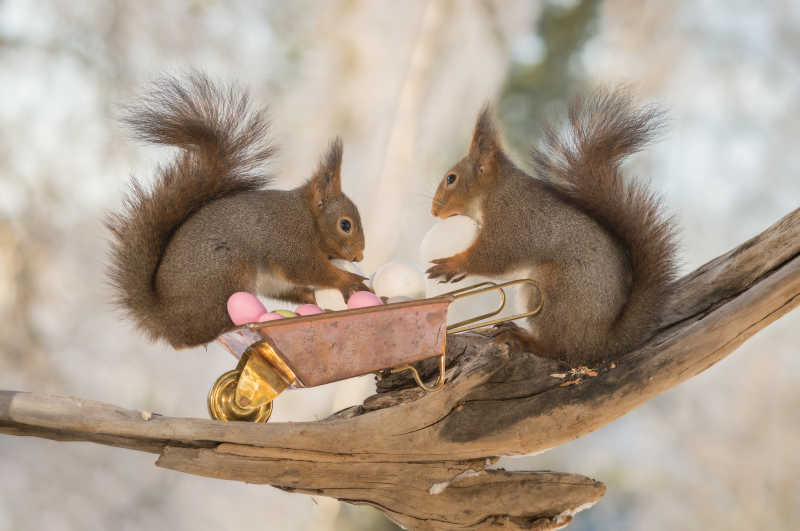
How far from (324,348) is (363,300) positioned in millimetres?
128

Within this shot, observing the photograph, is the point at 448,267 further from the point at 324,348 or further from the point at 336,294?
the point at 324,348

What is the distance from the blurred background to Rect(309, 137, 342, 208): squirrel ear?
62cm

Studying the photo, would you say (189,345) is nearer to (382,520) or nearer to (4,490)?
(4,490)

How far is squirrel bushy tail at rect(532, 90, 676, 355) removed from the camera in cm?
129

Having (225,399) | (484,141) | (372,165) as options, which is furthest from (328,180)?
(372,165)

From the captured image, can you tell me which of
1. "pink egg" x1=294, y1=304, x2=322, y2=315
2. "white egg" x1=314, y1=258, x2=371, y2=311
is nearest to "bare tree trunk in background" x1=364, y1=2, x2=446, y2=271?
"white egg" x1=314, y1=258, x2=371, y2=311

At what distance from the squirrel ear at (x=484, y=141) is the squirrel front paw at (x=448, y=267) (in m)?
0.19

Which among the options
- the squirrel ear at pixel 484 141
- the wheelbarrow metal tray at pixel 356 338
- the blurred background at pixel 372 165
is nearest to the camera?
the wheelbarrow metal tray at pixel 356 338

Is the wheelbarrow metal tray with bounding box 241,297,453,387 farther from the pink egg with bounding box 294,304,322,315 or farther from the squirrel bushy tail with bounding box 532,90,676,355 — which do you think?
the squirrel bushy tail with bounding box 532,90,676,355

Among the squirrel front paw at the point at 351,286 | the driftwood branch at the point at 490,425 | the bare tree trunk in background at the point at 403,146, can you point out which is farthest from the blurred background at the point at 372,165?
the driftwood branch at the point at 490,425

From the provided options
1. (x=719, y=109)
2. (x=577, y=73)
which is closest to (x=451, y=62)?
(x=577, y=73)

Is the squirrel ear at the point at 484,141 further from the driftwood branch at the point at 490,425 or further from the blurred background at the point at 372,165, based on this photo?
the blurred background at the point at 372,165

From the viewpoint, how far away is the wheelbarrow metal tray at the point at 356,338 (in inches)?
41.3

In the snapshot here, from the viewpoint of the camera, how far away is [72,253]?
195 centimetres
